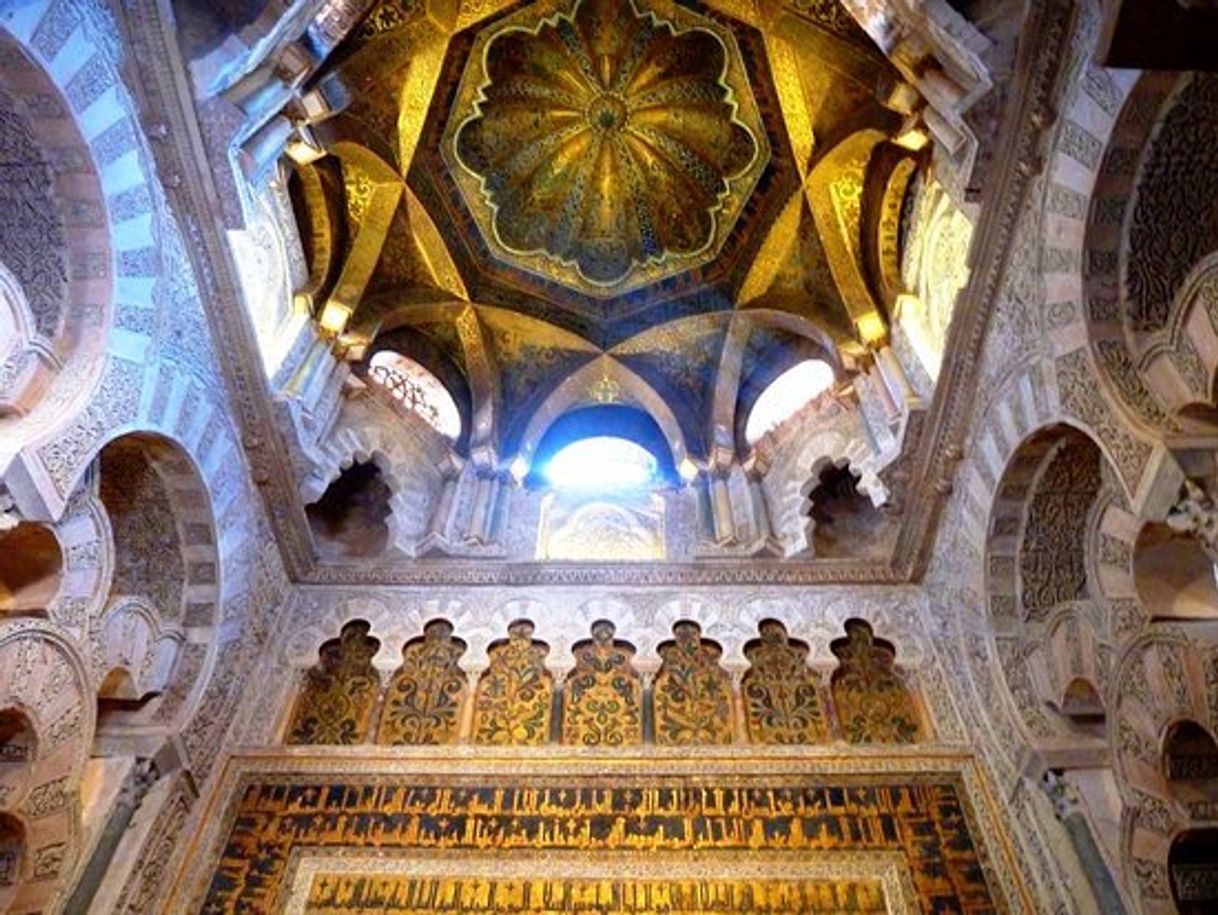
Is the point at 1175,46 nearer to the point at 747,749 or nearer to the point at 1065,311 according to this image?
the point at 1065,311

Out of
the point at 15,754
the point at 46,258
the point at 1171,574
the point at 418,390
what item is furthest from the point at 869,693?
the point at 46,258

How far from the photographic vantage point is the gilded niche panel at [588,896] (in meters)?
5.39

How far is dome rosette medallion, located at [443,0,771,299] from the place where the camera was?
858cm

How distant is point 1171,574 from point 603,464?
5.86 m

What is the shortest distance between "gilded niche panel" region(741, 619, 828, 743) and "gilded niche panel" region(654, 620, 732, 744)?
0.74 ft

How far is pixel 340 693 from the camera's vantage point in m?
7.07

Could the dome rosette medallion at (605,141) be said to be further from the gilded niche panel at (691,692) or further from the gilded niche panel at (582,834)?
the gilded niche panel at (582,834)

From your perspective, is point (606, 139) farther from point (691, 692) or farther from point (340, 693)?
point (340, 693)

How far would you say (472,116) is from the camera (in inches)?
346

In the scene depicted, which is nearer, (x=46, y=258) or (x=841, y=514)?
(x=46, y=258)

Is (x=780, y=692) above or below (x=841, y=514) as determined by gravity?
below

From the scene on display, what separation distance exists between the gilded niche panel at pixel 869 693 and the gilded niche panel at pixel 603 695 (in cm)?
176

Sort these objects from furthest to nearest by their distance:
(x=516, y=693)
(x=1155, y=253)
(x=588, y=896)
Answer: (x=516, y=693), (x=588, y=896), (x=1155, y=253)

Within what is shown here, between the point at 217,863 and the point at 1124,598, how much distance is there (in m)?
6.46
